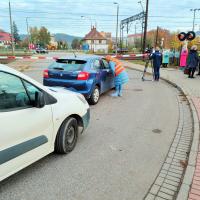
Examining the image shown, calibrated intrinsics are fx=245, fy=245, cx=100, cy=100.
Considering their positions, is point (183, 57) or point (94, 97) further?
point (183, 57)

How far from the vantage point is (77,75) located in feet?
24.1

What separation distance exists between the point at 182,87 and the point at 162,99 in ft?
8.35

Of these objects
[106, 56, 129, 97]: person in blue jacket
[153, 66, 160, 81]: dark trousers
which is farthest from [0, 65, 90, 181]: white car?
[153, 66, 160, 81]: dark trousers

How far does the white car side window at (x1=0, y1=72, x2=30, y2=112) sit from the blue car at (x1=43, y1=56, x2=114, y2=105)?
3956mm

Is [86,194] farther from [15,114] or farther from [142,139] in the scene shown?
[142,139]

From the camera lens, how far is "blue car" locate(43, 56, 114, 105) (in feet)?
24.3

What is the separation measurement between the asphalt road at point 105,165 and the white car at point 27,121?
0.96 ft

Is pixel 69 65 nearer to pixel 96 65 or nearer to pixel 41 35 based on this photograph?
pixel 96 65

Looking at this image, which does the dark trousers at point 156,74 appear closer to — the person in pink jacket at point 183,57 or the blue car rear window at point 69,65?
the person in pink jacket at point 183,57

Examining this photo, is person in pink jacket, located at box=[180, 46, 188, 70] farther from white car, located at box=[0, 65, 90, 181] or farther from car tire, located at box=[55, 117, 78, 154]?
white car, located at box=[0, 65, 90, 181]

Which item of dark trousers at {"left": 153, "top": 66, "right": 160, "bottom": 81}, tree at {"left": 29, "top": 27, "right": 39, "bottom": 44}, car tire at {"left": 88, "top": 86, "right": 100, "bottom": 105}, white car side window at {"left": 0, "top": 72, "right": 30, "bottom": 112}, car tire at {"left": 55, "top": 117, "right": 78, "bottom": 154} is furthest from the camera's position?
tree at {"left": 29, "top": 27, "right": 39, "bottom": 44}

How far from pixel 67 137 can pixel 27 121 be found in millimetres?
1177

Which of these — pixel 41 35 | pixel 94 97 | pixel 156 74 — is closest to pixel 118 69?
pixel 94 97

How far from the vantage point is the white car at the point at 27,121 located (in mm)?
3066
